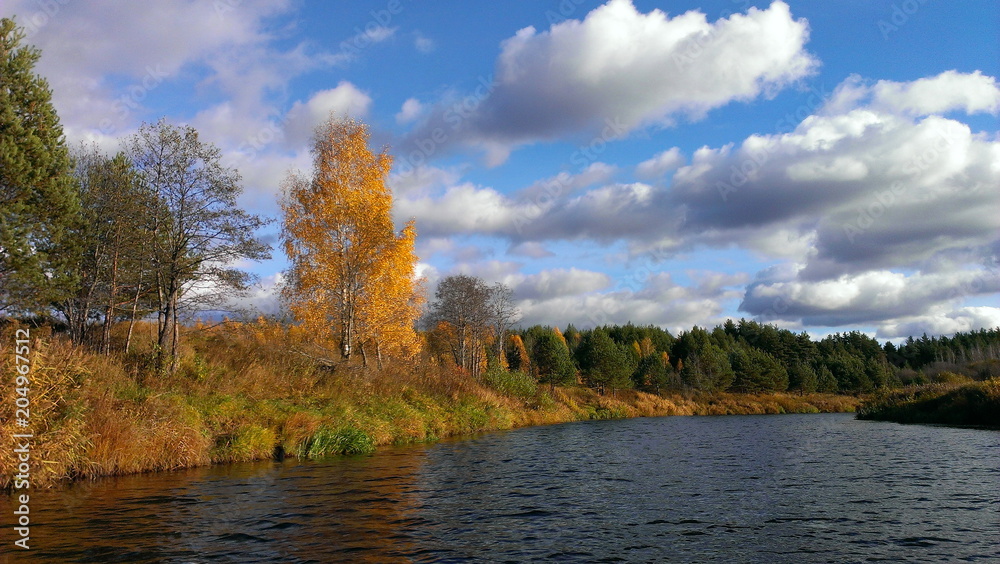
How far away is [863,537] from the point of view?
891 cm

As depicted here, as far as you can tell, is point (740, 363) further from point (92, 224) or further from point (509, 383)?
point (92, 224)

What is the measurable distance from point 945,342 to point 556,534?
198 meters

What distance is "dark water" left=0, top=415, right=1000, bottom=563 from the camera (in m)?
8.27

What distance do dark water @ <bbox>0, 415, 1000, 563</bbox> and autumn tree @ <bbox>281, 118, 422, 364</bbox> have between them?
1132cm

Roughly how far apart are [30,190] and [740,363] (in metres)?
104

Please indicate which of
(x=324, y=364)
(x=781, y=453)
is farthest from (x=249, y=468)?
(x=781, y=453)

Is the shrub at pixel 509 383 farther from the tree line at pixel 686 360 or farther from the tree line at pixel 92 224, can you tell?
the tree line at pixel 92 224

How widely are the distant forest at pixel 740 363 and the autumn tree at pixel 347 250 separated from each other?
51.9 meters

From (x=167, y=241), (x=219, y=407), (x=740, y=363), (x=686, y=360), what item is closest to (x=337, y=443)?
(x=219, y=407)

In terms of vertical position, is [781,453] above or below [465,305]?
below

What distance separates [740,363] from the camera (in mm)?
101938

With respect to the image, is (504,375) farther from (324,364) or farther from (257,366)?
(257,366)

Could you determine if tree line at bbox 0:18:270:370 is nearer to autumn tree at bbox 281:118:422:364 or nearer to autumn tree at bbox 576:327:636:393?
autumn tree at bbox 281:118:422:364
